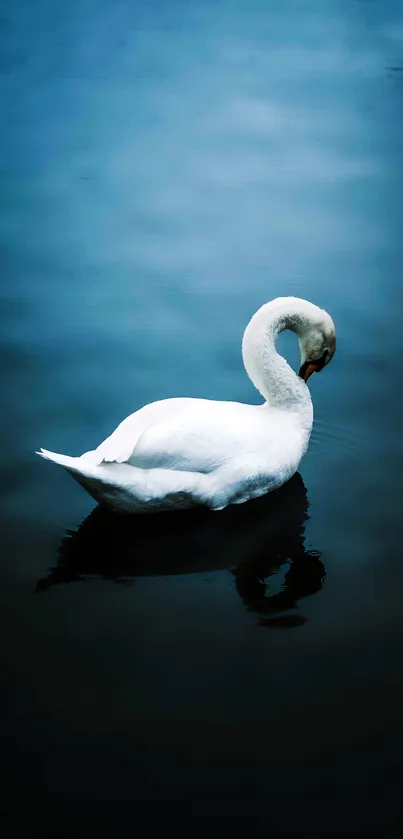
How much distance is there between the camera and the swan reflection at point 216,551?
14.2 ft

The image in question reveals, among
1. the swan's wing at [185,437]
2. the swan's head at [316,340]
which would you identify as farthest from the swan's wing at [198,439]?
the swan's head at [316,340]


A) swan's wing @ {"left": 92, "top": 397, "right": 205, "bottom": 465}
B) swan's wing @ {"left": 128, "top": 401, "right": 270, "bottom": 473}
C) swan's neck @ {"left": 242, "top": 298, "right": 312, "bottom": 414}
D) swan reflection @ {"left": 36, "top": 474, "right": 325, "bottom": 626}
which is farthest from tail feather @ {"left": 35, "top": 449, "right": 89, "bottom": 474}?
swan's neck @ {"left": 242, "top": 298, "right": 312, "bottom": 414}

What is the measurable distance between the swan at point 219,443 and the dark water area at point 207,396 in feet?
0.67

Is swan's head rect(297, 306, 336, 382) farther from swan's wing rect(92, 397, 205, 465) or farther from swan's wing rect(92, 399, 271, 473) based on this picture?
swan's wing rect(92, 397, 205, 465)

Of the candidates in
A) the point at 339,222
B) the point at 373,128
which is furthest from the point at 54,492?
the point at 373,128

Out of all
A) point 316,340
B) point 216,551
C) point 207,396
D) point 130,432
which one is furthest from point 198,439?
point 207,396

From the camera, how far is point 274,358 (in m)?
5.32

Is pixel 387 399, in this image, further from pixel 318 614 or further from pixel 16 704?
pixel 16 704

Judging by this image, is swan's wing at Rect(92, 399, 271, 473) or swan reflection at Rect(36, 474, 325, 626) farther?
swan's wing at Rect(92, 399, 271, 473)

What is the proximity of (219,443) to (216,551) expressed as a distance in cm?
50

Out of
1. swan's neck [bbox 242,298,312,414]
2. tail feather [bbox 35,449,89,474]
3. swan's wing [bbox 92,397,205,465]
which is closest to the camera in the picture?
tail feather [bbox 35,449,89,474]

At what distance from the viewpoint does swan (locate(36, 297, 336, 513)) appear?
14.9 feet

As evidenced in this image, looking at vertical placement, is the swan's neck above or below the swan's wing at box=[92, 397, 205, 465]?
above

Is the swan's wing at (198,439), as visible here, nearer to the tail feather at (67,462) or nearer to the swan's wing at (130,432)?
→ the swan's wing at (130,432)
